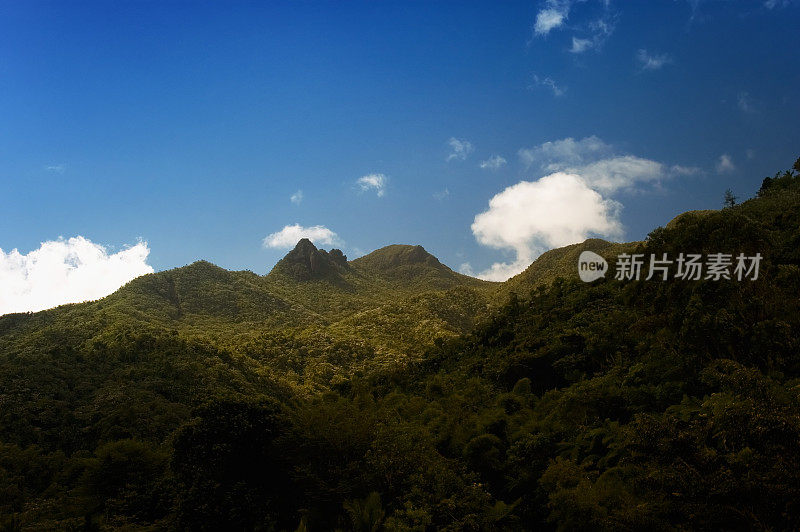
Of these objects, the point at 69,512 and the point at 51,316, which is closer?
the point at 69,512

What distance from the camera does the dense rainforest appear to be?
8.95 meters

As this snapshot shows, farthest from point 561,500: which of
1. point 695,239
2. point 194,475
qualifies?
point 695,239

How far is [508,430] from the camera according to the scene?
63.1 ft

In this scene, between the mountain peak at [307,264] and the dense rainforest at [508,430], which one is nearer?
the dense rainforest at [508,430]

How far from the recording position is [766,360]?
50.0 feet

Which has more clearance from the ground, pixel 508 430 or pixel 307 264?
pixel 307 264

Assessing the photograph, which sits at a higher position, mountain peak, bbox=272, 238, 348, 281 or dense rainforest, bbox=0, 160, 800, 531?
mountain peak, bbox=272, 238, 348, 281

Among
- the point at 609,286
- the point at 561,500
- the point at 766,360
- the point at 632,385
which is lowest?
the point at 561,500

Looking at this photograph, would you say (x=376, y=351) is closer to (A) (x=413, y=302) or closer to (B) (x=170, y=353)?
(A) (x=413, y=302)

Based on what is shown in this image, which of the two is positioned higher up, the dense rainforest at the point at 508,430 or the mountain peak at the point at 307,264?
the mountain peak at the point at 307,264

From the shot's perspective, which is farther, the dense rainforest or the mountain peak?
Answer: the mountain peak

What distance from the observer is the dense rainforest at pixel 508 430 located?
352 inches

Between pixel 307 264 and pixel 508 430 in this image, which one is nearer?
pixel 508 430

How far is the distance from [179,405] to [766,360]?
4301cm
